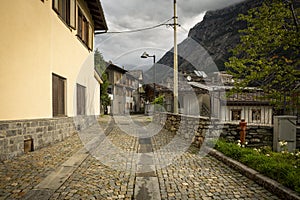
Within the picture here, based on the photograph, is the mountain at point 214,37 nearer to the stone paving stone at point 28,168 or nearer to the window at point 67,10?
the window at point 67,10

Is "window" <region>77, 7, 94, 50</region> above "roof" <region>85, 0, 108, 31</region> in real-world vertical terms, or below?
below

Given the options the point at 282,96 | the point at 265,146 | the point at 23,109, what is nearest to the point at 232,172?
the point at 282,96

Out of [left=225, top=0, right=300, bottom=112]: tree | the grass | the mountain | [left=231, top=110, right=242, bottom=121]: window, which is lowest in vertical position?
the grass

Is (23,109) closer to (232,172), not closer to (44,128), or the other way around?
(44,128)

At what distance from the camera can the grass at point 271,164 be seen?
3.04m

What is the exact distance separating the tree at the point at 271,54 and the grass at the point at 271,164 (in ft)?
4.10

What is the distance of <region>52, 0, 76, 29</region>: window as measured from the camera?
7.29 metres

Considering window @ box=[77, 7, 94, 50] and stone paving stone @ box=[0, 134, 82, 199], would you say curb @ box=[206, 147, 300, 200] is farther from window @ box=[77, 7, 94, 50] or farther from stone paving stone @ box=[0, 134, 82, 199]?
window @ box=[77, 7, 94, 50]

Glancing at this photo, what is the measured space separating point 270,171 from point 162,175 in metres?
1.67

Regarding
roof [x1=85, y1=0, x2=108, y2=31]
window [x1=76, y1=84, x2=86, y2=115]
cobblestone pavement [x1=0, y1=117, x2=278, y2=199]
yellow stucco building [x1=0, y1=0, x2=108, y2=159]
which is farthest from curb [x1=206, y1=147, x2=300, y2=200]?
roof [x1=85, y1=0, x2=108, y2=31]

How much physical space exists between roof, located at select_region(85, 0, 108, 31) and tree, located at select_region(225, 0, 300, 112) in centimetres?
743

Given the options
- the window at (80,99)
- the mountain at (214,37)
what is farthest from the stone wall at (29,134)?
the mountain at (214,37)

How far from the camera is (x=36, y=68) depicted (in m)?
5.77

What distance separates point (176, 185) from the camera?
135 inches
